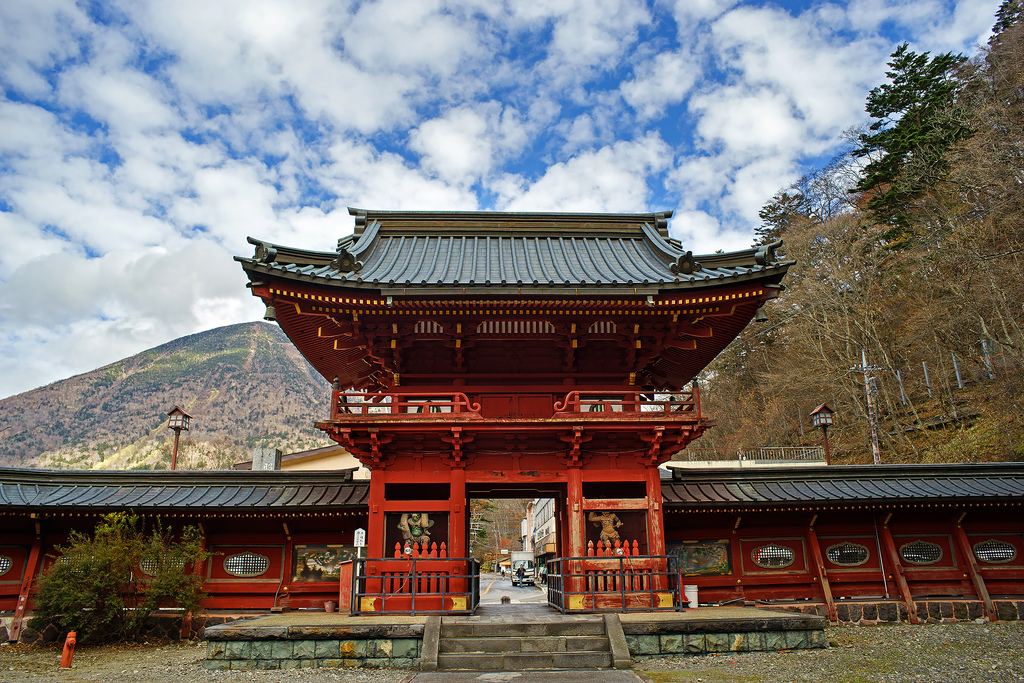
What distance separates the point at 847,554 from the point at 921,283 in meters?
18.6

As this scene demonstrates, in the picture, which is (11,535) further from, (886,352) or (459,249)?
(886,352)

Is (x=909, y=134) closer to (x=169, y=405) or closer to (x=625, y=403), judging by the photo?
(x=625, y=403)

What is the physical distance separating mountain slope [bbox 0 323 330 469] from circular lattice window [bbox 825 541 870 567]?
79.8 meters

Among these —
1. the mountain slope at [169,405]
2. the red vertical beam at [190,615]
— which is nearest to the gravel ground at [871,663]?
the red vertical beam at [190,615]

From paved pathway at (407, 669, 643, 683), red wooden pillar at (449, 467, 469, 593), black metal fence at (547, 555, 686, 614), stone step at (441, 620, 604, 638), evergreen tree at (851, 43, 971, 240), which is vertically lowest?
paved pathway at (407, 669, 643, 683)

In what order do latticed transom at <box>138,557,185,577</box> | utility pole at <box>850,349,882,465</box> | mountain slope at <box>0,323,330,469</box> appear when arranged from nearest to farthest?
latticed transom at <box>138,557,185,577</box>, utility pole at <box>850,349,882,465</box>, mountain slope at <box>0,323,330,469</box>

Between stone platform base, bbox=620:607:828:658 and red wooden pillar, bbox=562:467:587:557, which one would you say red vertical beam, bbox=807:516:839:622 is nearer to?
stone platform base, bbox=620:607:828:658

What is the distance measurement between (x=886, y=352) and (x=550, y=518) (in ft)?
85.7

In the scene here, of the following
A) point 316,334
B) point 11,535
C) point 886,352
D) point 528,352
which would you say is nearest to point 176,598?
point 11,535

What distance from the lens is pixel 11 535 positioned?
13.7 m

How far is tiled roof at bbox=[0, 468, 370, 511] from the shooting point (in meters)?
13.3

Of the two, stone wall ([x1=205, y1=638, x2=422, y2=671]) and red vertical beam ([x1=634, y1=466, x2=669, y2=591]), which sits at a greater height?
red vertical beam ([x1=634, y1=466, x2=669, y2=591])

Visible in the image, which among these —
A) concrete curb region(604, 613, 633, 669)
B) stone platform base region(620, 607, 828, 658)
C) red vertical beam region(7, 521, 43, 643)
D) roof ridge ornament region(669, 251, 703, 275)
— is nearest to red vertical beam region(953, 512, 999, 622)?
stone platform base region(620, 607, 828, 658)

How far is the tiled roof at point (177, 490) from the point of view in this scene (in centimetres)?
1334
